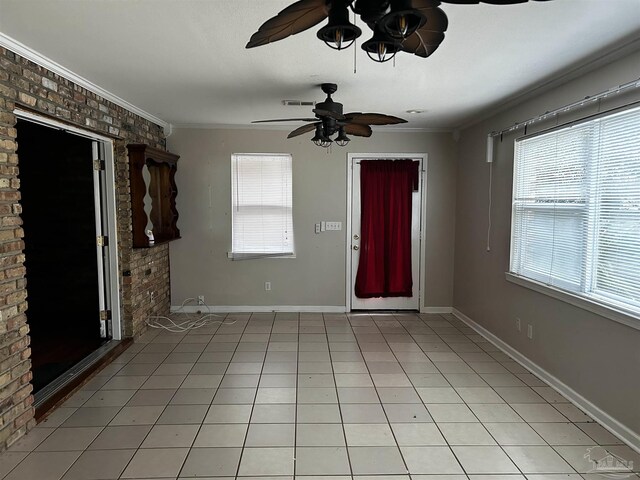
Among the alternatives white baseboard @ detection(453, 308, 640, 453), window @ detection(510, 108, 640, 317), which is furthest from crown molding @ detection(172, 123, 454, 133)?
white baseboard @ detection(453, 308, 640, 453)

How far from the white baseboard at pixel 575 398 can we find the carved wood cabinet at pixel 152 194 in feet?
12.5

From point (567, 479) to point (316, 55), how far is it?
115 inches

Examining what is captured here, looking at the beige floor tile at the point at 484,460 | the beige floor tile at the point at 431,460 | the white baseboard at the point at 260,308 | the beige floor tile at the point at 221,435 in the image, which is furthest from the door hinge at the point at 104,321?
the beige floor tile at the point at 484,460

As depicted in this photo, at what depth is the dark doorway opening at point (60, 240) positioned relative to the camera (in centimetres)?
385

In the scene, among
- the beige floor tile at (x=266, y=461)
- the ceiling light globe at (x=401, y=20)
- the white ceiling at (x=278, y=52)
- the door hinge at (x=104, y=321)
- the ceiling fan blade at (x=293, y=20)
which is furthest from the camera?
the door hinge at (x=104, y=321)

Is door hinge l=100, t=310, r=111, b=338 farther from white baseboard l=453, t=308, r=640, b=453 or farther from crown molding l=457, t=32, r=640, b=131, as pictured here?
crown molding l=457, t=32, r=640, b=131

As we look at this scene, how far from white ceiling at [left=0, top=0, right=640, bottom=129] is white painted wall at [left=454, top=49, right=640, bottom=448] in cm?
22

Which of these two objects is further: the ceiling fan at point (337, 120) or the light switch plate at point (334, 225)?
the light switch plate at point (334, 225)

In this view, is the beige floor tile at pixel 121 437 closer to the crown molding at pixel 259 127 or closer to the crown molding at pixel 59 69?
the crown molding at pixel 59 69

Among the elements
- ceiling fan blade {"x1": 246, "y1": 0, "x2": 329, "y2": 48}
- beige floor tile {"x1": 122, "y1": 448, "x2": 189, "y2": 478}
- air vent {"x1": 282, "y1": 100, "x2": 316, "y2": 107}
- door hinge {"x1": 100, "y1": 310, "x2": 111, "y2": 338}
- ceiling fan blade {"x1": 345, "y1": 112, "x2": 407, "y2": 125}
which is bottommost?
beige floor tile {"x1": 122, "y1": 448, "x2": 189, "y2": 478}

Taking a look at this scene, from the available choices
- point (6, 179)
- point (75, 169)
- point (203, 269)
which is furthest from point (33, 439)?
point (203, 269)

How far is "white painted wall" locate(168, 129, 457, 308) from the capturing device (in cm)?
505

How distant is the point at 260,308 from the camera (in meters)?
5.23

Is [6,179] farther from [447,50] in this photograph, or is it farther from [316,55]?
[447,50]
